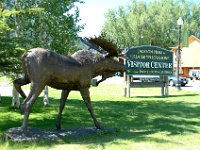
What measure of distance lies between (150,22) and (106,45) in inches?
2325

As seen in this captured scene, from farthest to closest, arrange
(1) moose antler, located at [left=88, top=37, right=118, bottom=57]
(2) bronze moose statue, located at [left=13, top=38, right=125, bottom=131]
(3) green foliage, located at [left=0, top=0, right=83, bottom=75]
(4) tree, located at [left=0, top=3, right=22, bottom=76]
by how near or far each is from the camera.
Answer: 1. (3) green foliage, located at [left=0, top=0, right=83, bottom=75]
2. (4) tree, located at [left=0, top=3, right=22, bottom=76]
3. (1) moose antler, located at [left=88, top=37, right=118, bottom=57]
4. (2) bronze moose statue, located at [left=13, top=38, right=125, bottom=131]

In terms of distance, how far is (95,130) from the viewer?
29.0ft

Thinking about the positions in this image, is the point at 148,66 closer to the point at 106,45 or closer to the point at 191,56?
the point at 106,45

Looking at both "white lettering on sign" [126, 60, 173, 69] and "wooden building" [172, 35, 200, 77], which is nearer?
"white lettering on sign" [126, 60, 173, 69]

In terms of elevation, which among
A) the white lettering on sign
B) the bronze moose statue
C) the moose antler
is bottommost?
the bronze moose statue

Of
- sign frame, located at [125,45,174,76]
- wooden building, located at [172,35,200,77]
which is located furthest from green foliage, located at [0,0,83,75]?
wooden building, located at [172,35,200,77]

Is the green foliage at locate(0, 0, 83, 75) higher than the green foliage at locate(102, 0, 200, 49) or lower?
lower

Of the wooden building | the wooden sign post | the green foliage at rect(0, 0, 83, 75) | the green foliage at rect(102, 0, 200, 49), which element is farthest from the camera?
the green foliage at rect(102, 0, 200, 49)

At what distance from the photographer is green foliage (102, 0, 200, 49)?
6594cm

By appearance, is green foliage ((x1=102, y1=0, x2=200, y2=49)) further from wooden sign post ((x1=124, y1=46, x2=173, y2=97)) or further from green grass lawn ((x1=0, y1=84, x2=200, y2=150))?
green grass lawn ((x1=0, y1=84, x2=200, y2=150))

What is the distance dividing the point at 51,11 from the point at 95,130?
703cm

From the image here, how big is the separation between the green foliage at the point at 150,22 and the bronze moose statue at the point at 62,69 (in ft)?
183

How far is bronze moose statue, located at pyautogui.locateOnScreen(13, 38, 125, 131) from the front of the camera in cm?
802

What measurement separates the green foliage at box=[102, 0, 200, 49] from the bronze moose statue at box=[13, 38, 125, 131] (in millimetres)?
55912
